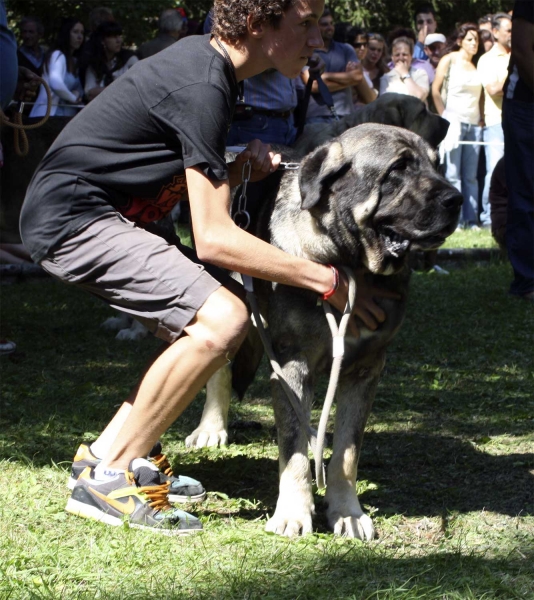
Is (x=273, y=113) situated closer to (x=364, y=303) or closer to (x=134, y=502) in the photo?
(x=364, y=303)

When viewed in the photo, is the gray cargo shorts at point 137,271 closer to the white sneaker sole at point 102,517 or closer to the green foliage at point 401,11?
the white sneaker sole at point 102,517

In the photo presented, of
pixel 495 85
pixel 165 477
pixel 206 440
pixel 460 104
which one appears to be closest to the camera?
pixel 165 477

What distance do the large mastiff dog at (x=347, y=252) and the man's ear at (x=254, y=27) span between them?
0.50 m

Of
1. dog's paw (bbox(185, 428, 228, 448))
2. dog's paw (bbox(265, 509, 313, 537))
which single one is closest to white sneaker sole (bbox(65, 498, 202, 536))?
dog's paw (bbox(265, 509, 313, 537))

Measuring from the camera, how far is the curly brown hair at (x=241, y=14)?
3158 millimetres

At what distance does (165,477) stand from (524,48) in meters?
5.31

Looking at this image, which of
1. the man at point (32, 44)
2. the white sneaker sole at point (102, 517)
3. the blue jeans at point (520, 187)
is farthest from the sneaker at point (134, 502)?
the man at point (32, 44)

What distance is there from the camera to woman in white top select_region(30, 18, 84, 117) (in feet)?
32.8

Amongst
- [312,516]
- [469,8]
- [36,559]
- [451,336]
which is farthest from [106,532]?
[469,8]

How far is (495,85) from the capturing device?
11.9 m

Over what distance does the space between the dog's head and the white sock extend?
1.18m

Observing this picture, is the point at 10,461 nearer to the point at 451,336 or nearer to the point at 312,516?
the point at 312,516

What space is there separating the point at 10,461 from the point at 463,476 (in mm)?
2047

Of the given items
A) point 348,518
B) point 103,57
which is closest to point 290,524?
point 348,518
